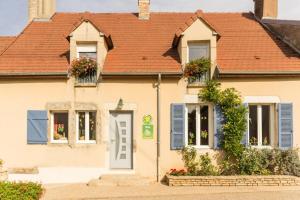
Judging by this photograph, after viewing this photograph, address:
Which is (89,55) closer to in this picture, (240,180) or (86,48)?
(86,48)

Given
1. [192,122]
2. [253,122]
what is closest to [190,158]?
[192,122]

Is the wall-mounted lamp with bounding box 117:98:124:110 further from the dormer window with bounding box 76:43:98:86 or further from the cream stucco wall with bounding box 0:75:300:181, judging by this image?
the dormer window with bounding box 76:43:98:86

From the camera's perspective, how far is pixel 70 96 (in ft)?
47.6

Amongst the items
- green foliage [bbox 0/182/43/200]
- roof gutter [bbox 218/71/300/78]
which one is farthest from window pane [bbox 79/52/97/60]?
green foliage [bbox 0/182/43/200]

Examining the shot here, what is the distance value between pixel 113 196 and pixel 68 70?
5.12 meters

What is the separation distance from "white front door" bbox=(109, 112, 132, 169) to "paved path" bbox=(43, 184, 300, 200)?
163 centimetres

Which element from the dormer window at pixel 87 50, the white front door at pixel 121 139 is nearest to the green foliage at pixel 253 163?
A: the white front door at pixel 121 139

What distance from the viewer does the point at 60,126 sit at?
14.8m

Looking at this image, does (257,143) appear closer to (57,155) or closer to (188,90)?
(188,90)

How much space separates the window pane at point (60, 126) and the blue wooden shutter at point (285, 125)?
7.75 metres

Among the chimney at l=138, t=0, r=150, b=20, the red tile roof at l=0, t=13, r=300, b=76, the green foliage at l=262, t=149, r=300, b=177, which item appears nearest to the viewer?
the green foliage at l=262, t=149, r=300, b=177

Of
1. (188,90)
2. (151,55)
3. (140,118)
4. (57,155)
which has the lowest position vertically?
(57,155)

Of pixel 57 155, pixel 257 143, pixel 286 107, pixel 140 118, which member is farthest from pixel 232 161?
pixel 57 155

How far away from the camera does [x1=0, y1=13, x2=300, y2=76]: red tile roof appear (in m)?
14.5
